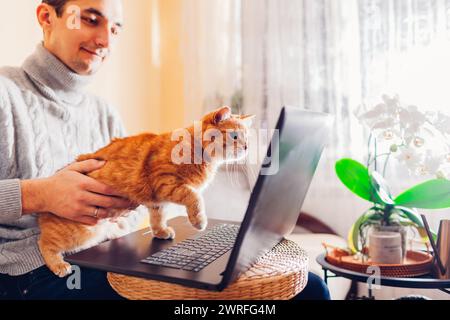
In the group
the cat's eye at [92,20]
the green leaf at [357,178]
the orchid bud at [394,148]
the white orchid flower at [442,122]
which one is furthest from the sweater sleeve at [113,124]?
the white orchid flower at [442,122]

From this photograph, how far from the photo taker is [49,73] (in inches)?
41.3

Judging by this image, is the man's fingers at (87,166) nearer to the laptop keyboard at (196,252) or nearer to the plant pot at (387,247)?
the laptop keyboard at (196,252)

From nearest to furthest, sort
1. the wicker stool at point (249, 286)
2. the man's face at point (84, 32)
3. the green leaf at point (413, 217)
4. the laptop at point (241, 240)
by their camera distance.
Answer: the laptop at point (241, 240)
the wicker stool at point (249, 286)
the man's face at point (84, 32)
the green leaf at point (413, 217)

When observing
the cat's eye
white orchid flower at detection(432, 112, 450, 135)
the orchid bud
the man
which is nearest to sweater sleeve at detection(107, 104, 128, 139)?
the man

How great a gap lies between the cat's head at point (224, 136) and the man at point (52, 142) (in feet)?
0.76

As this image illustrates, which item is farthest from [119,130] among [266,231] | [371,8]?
[371,8]

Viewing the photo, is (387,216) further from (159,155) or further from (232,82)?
(232,82)

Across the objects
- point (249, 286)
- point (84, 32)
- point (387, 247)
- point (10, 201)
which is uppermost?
point (84, 32)

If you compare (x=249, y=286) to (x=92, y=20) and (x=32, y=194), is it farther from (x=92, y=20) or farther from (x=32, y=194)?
(x=92, y=20)

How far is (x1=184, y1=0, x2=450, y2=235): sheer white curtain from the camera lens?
186 centimetres

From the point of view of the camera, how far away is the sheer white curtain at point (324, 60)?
186 centimetres

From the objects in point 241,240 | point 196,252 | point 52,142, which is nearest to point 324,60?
point 52,142

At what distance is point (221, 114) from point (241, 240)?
1.17 feet

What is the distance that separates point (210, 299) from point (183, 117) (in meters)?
1.85
